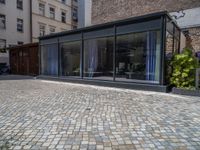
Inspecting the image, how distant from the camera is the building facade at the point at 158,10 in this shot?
12.9 metres

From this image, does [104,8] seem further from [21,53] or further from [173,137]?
[173,137]

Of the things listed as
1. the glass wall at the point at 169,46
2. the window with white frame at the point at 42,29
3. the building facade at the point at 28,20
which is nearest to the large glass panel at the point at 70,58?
the glass wall at the point at 169,46

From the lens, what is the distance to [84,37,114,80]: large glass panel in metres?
10.1

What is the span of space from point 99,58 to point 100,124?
7078 millimetres

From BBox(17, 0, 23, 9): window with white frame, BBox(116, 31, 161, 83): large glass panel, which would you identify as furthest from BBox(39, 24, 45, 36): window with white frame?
BBox(116, 31, 161, 83): large glass panel

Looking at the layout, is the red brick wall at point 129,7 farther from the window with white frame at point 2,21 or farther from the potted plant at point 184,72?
the window with white frame at point 2,21

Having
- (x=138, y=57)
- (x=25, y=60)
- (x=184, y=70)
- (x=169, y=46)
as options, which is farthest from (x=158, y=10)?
(x=25, y=60)

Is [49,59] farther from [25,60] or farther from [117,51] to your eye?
[117,51]

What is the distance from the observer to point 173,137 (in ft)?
11.7

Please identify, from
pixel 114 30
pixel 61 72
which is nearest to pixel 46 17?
pixel 61 72

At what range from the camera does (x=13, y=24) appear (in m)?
23.3

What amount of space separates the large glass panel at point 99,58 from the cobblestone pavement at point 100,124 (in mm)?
4046

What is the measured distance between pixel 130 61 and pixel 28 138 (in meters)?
6.85

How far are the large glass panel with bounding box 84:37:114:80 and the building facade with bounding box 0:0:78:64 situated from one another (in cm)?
1342
